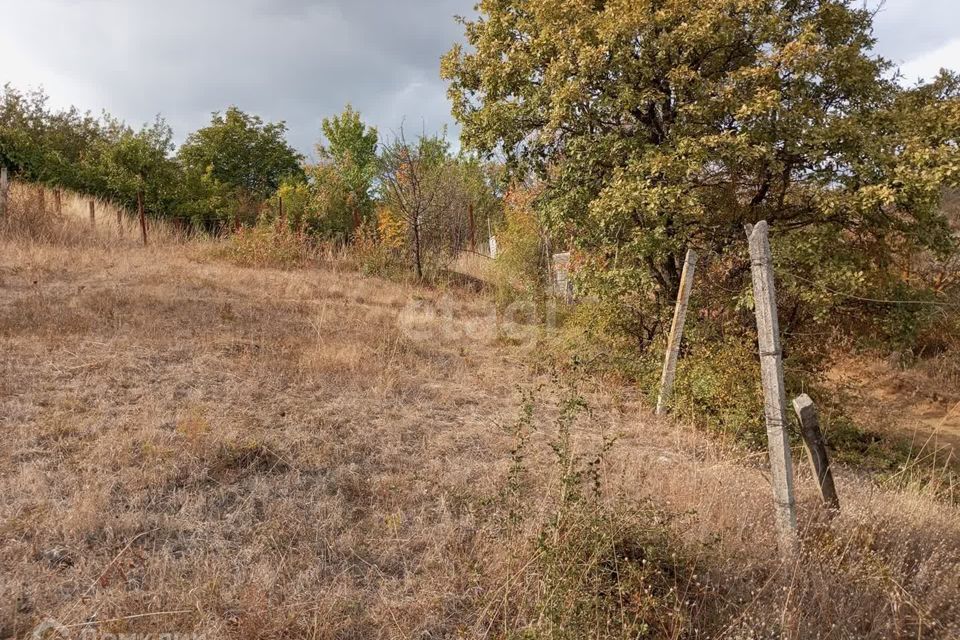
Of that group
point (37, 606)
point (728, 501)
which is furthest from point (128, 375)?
point (728, 501)

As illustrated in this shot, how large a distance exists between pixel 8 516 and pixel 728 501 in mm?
5080

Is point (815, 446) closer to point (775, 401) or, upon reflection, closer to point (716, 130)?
point (775, 401)

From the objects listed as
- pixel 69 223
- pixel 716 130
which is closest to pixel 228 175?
pixel 69 223

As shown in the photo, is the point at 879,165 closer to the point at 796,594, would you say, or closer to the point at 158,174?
the point at 796,594

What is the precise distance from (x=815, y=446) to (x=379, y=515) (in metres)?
3.14

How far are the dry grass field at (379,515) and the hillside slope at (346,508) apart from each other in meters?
0.02

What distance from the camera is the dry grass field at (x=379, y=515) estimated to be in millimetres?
2725

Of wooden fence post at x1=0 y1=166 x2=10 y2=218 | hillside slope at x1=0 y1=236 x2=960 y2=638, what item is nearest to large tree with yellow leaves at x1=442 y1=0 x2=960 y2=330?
hillside slope at x1=0 y1=236 x2=960 y2=638

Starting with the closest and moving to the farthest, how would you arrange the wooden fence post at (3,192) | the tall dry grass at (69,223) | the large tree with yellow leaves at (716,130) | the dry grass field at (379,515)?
the dry grass field at (379,515), the large tree with yellow leaves at (716,130), the tall dry grass at (69,223), the wooden fence post at (3,192)

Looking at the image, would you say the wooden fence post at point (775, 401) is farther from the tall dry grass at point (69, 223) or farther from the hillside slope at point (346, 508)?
the tall dry grass at point (69, 223)

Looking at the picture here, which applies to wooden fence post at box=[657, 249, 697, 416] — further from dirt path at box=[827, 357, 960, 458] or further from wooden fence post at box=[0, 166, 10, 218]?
wooden fence post at box=[0, 166, 10, 218]

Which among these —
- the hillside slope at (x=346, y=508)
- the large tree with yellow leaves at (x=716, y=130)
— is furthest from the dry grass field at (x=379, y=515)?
the large tree with yellow leaves at (x=716, y=130)

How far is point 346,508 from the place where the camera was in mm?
3889

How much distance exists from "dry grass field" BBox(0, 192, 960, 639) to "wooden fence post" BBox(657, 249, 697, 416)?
1.44 feet
